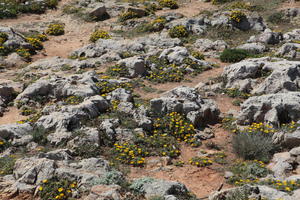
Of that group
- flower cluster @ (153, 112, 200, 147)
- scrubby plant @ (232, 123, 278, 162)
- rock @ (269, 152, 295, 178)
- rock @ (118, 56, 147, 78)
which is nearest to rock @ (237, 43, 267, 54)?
rock @ (118, 56, 147, 78)

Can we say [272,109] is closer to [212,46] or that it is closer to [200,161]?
[200,161]

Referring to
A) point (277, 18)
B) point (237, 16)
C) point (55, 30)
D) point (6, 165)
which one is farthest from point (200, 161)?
point (55, 30)

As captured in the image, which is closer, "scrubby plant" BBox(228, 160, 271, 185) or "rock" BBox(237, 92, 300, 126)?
"scrubby plant" BBox(228, 160, 271, 185)

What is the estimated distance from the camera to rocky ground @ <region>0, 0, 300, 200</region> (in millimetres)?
7184

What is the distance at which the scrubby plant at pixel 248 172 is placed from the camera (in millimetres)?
8005

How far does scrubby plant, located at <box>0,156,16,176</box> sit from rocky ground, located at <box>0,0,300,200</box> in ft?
0.10

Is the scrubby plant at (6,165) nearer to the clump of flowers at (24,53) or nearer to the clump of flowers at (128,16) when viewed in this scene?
the clump of flowers at (24,53)

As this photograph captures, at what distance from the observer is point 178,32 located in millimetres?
23250

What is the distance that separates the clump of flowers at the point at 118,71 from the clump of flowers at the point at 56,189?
10.4 m

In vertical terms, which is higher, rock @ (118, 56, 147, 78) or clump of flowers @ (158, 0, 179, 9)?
clump of flowers @ (158, 0, 179, 9)

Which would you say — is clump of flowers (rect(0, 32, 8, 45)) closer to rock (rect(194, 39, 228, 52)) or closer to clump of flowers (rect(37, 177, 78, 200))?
rock (rect(194, 39, 228, 52))

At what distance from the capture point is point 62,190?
6.64 m

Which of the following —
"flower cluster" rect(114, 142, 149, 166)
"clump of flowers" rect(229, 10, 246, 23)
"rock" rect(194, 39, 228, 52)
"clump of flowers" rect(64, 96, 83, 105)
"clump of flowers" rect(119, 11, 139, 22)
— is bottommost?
"rock" rect(194, 39, 228, 52)

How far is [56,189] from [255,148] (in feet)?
20.8
